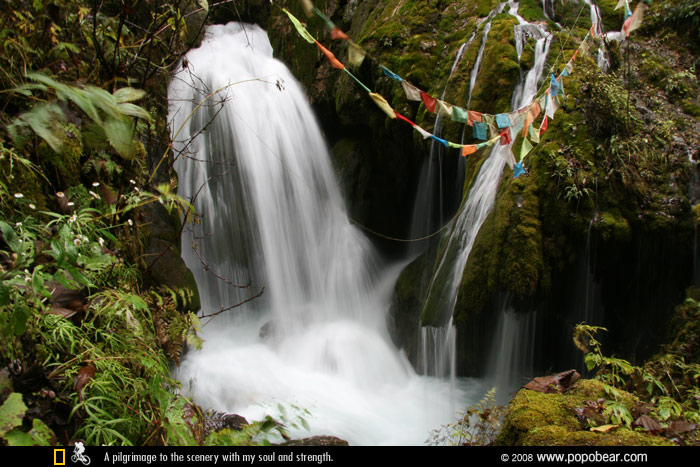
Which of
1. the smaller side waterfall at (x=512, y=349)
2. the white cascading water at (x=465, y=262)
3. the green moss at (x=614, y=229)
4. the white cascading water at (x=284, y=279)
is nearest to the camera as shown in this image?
the green moss at (x=614, y=229)

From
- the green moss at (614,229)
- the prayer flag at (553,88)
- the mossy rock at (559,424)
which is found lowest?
the mossy rock at (559,424)

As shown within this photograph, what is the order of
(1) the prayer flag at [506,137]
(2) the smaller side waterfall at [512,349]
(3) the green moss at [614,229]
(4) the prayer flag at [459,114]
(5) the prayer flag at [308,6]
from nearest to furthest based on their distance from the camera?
(5) the prayer flag at [308,6] → (4) the prayer flag at [459,114] → (1) the prayer flag at [506,137] → (3) the green moss at [614,229] → (2) the smaller side waterfall at [512,349]

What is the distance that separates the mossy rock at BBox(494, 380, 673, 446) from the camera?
2.11 m

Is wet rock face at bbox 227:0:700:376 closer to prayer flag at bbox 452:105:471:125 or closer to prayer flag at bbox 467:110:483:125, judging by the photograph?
prayer flag at bbox 467:110:483:125

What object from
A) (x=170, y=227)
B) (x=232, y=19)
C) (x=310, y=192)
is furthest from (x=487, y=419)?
(x=232, y=19)

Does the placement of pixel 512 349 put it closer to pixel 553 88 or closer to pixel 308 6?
pixel 553 88

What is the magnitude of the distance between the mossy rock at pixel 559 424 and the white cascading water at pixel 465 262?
1.82m

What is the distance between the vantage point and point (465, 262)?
5.12m

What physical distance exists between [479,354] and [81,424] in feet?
13.7

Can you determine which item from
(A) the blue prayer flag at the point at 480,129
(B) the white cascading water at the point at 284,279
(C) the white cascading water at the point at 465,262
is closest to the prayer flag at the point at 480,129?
(A) the blue prayer flag at the point at 480,129

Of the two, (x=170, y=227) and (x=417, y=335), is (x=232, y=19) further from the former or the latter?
(x=417, y=335)

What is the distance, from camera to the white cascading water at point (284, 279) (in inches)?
203

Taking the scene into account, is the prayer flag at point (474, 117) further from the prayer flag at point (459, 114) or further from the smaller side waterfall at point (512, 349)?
the smaller side waterfall at point (512, 349)
